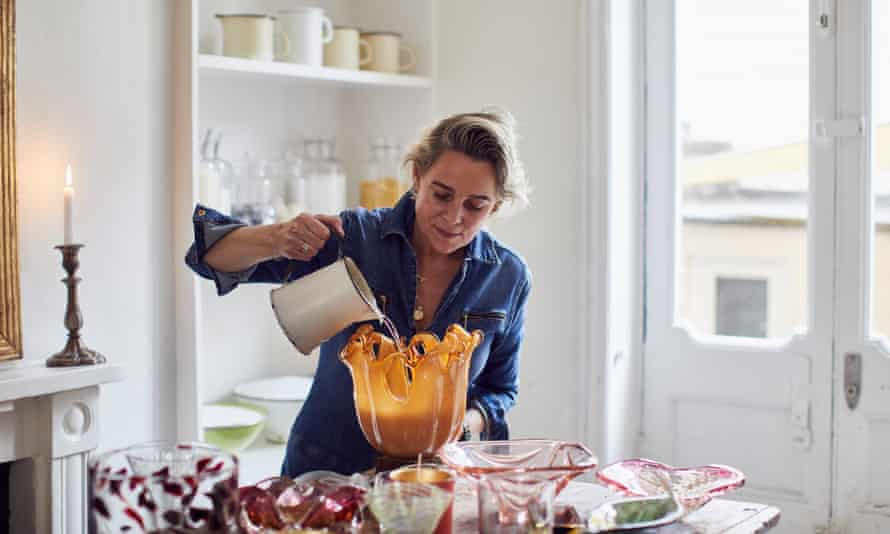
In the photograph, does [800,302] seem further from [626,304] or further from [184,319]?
[184,319]

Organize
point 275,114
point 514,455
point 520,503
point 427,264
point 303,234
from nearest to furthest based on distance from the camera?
point 520,503 → point 514,455 → point 303,234 → point 427,264 → point 275,114

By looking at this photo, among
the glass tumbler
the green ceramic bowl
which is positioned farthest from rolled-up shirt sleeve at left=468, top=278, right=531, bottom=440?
the green ceramic bowl

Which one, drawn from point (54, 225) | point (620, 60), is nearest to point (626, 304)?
point (620, 60)

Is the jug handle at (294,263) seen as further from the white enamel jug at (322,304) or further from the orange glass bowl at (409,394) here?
the orange glass bowl at (409,394)

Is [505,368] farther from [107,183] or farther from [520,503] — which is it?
[107,183]

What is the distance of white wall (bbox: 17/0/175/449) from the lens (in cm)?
206

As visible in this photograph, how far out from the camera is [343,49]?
2748mm

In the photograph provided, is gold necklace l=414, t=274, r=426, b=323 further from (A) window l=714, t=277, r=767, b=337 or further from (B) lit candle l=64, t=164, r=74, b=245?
(A) window l=714, t=277, r=767, b=337

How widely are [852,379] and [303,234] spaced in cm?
146

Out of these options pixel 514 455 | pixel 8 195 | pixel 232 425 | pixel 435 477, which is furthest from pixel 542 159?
pixel 435 477

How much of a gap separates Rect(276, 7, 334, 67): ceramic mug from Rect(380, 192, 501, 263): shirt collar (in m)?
0.89

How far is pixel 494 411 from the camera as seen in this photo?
177 cm

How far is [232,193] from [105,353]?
24.5 inches

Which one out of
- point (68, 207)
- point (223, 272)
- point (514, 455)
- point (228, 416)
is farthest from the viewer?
point (228, 416)
